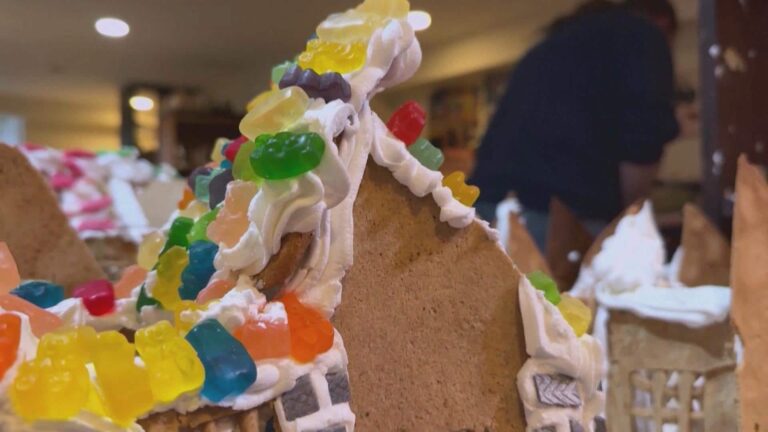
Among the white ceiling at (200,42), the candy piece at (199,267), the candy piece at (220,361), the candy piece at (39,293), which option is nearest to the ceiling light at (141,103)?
the white ceiling at (200,42)

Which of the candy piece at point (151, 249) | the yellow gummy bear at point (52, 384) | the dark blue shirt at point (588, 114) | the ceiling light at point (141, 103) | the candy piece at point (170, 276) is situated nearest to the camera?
the yellow gummy bear at point (52, 384)

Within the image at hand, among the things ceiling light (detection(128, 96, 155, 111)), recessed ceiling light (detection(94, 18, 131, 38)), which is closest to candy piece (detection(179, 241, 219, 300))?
recessed ceiling light (detection(94, 18, 131, 38))

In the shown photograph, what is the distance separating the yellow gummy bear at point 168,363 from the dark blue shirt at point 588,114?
1228 mm

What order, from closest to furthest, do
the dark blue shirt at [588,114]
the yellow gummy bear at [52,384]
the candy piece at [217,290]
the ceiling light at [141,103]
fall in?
1. the yellow gummy bear at [52,384]
2. the candy piece at [217,290]
3. the dark blue shirt at [588,114]
4. the ceiling light at [141,103]

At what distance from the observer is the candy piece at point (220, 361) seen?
1.34 feet

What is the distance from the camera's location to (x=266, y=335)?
1.44ft

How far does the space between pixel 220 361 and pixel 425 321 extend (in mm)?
170

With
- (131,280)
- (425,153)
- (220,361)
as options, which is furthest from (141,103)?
(220,361)

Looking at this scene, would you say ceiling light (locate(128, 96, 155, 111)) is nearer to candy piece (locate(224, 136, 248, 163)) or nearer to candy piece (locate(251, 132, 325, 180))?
candy piece (locate(224, 136, 248, 163))

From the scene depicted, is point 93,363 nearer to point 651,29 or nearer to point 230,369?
point 230,369

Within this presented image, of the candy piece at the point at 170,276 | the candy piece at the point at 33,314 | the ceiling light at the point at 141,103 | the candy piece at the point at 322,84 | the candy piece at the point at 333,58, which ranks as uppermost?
the candy piece at the point at 333,58

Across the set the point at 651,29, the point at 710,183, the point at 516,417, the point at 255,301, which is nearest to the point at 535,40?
the point at 651,29

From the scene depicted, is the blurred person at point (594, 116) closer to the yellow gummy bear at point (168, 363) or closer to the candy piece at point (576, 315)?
the candy piece at point (576, 315)

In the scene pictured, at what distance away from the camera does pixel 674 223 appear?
1.50m
